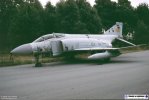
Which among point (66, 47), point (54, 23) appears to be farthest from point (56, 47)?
point (54, 23)

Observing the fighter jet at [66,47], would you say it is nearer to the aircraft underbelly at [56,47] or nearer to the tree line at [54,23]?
the aircraft underbelly at [56,47]

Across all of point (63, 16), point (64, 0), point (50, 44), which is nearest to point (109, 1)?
point (64, 0)

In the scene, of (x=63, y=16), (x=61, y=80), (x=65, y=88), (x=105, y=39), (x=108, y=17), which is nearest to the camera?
(x=65, y=88)

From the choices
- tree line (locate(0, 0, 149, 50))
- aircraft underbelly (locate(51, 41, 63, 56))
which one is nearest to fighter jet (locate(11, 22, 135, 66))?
aircraft underbelly (locate(51, 41, 63, 56))

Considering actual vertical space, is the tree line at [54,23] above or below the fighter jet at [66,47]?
above

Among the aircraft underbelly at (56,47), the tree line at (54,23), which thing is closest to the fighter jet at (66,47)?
the aircraft underbelly at (56,47)

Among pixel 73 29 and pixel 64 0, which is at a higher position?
pixel 64 0

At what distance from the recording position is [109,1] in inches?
2223

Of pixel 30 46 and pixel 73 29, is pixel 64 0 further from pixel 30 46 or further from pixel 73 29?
pixel 30 46

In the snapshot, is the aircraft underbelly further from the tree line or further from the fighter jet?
the tree line

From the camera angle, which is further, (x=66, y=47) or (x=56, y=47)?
(x=66, y=47)

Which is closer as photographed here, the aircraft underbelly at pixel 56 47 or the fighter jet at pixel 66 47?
the fighter jet at pixel 66 47

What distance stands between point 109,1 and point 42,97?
4992 cm

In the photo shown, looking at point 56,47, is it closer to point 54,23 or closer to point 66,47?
point 66,47
